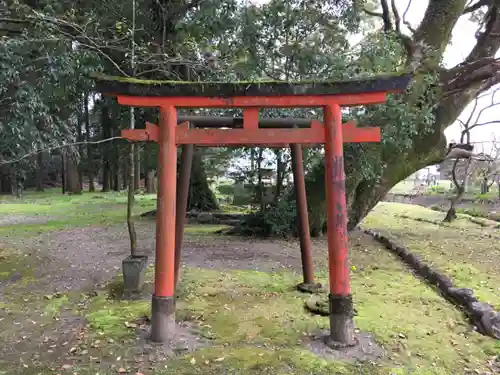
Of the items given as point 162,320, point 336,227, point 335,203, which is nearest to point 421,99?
point 335,203

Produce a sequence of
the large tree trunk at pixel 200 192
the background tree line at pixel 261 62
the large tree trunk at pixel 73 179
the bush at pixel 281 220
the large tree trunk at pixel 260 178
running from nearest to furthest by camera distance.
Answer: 1. the background tree line at pixel 261 62
2. the bush at pixel 281 220
3. the large tree trunk at pixel 260 178
4. the large tree trunk at pixel 200 192
5. the large tree trunk at pixel 73 179

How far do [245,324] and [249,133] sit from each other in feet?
7.73

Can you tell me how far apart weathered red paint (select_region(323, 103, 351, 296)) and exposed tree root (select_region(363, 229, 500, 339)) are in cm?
204

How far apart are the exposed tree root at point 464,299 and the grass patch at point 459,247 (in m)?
0.23

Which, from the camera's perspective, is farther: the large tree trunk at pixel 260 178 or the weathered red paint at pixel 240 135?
the large tree trunk at pixel 260 178

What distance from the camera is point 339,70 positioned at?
8.42 metres

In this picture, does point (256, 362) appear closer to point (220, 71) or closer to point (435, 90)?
point (220, 71)

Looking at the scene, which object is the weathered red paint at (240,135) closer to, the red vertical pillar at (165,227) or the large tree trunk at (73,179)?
the red vertical pillar at (165,227)

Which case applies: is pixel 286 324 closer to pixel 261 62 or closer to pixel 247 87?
pixel 247 87

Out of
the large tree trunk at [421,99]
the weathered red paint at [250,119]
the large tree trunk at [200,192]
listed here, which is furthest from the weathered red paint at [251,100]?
the large tree trunk at [200,192]

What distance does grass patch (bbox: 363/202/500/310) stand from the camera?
7.65 meters

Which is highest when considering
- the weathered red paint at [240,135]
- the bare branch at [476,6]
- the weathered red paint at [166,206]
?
the bare branch at [476,6]

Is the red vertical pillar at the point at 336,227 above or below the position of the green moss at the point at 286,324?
above

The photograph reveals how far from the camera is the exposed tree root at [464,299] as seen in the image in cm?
555
